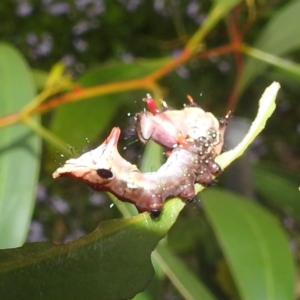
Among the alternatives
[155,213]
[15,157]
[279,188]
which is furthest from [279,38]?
[155,213]

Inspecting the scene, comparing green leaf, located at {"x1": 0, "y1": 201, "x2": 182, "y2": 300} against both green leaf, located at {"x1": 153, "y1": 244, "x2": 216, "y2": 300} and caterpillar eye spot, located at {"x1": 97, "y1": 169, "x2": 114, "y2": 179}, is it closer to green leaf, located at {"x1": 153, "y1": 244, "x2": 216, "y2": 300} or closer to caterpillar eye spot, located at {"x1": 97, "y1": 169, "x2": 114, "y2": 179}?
caterpillar eye spot, located at {"x1": 97, "y1": 169, "x2": 114, "y2": 179}

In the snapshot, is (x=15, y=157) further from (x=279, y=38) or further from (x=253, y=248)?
(x=279, y=38)

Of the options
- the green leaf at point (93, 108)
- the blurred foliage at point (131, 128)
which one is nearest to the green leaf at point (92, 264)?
the blurred foliage at point (131, 128)

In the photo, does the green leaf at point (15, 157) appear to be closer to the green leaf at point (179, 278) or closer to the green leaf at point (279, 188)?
the green leaf at point (179, 278)

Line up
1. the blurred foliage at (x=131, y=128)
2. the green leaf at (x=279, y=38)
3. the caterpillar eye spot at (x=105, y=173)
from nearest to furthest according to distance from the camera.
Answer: the caterpillar eye spot at (x=105, y=173)
the blurred foliage at (x=131, y=128)
the green leaf at (x=279, y=38)

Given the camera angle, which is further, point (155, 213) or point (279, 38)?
point (279, 38)

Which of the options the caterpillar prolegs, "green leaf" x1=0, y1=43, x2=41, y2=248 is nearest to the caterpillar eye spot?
the caterpillar prolegs
